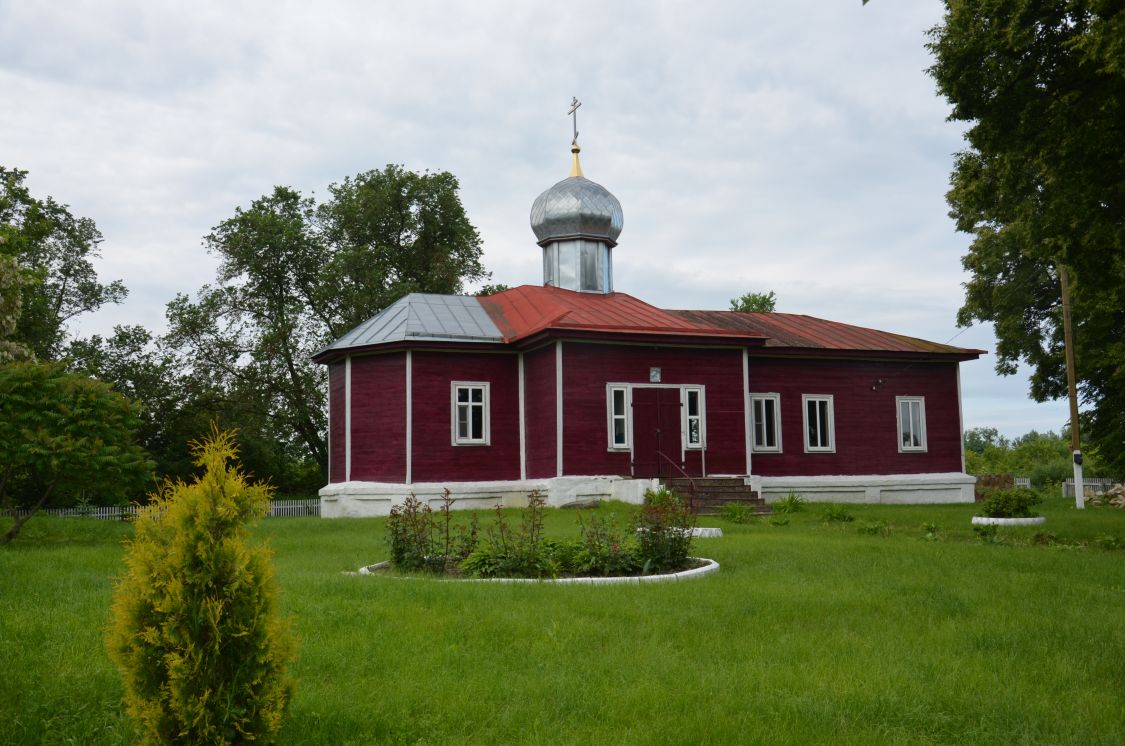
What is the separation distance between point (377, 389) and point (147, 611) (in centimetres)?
1818

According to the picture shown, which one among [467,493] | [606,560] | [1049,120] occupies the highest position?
[1049,120]

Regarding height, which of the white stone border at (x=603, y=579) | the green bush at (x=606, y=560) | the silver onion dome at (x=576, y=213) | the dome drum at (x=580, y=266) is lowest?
the white stone border at (x=603, y=579)

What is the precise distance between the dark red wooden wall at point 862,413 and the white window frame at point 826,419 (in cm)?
9

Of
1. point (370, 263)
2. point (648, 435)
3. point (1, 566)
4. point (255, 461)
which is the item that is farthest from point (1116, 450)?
point (1, 566)

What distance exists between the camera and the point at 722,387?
22.3 m

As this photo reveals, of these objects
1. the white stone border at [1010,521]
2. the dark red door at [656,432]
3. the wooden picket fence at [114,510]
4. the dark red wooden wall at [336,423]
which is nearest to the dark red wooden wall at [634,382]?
the dark red door at [656,432]

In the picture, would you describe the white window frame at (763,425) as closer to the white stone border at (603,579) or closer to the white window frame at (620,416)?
the white window frame at (620,416)

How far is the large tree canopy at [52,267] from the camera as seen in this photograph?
2756 centimetres

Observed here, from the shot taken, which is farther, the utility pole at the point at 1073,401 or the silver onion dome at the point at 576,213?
the silver onion dome at the point at 576,213

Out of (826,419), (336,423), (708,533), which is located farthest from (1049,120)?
(336,423)

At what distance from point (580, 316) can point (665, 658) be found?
A: 16.0 m

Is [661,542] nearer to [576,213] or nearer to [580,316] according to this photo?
[580,316]

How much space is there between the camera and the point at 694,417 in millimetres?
21969

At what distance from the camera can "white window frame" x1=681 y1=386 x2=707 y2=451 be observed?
21.8 meters
